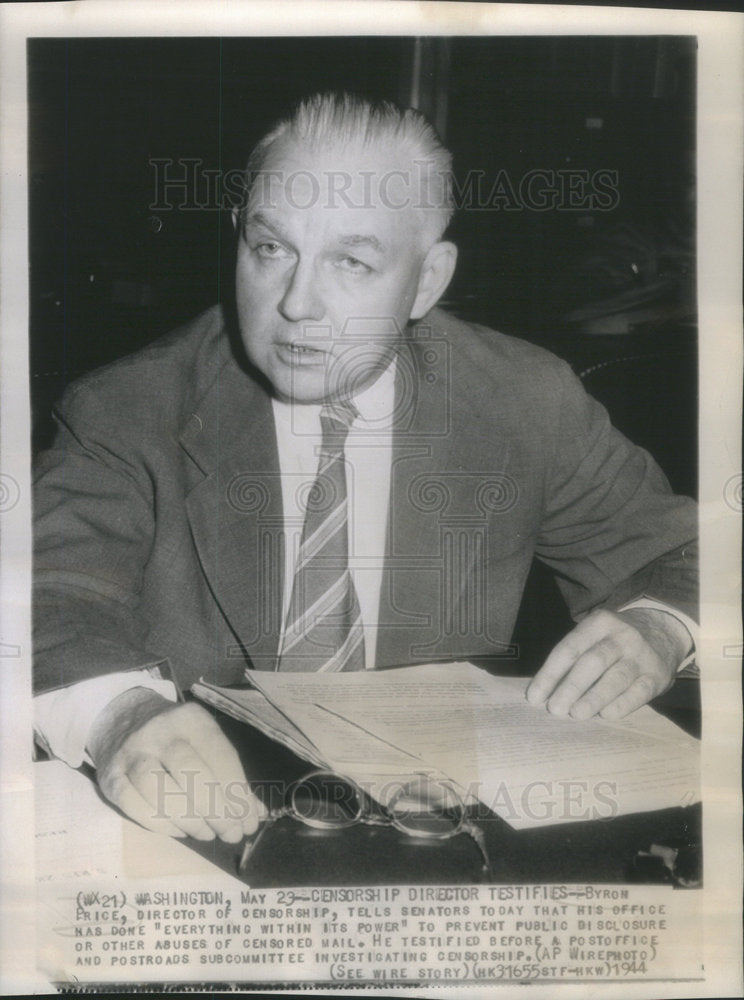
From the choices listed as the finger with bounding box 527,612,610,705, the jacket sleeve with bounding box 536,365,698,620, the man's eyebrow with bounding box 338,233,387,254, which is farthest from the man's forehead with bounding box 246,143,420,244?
the finger with bounding box 527,612,610,705

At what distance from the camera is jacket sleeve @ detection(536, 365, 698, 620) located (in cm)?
90

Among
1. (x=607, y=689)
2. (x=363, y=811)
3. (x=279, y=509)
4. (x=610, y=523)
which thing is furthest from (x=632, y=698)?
(x=279, y=509)

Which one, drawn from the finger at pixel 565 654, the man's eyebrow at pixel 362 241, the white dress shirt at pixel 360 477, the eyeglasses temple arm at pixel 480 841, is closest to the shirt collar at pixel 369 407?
the white dress shirt at pixel 360 477

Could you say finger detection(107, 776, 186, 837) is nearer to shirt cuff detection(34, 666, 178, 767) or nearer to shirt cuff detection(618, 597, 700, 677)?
shirt cuff detection(34, 666, 178, 767)

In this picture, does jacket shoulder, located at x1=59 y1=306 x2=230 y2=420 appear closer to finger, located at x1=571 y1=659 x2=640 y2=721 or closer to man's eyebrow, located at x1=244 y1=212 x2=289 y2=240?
man's eyebrow, located at x1=244 y1=212 x2=289 y2=240

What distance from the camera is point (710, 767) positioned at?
0.89 metres

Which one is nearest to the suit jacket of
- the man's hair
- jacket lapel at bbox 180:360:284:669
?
jacket lapel at bbox 180:360:284:669

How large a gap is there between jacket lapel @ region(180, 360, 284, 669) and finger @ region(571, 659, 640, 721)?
0.92 ft

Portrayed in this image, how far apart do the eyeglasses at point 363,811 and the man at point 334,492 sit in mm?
39

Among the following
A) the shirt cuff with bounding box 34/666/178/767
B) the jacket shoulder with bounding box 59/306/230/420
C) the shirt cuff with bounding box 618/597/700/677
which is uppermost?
the jacket shoulder with bounding box 59/306/230/420

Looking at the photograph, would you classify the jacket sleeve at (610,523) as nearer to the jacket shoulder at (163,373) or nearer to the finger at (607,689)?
the finger at (607,689)

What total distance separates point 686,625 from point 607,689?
109mm

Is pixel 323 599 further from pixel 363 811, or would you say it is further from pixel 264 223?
pixel 264 223

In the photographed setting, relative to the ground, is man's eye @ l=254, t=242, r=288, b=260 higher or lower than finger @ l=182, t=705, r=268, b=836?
higher
